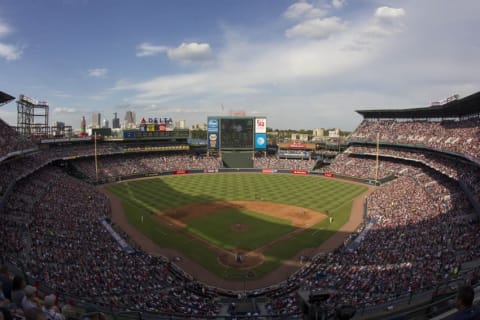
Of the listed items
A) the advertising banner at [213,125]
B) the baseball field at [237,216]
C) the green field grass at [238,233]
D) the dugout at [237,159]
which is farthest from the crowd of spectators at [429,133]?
the advertising banner at [213,125]

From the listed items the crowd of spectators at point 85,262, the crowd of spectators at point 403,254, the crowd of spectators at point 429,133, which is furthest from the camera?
the crowd of spectators at point 429,133

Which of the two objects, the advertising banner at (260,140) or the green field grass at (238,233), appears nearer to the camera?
the green field grass at (238,233)

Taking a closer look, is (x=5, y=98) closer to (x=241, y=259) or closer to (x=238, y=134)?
(x=241, y=259)

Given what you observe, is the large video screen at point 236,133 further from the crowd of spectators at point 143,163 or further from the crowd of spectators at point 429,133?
the crowd of spectators at point 429,133

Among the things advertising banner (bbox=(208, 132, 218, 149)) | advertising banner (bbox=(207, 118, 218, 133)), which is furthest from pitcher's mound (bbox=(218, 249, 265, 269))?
advertising banner (bbox=(207, 118, 218, 133))

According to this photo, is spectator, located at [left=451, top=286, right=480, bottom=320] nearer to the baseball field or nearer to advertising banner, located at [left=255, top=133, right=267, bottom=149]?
the baseball field

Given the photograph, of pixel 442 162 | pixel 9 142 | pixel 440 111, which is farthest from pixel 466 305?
pixel 440 111

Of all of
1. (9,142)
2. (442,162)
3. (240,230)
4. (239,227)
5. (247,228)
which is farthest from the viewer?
(442,162)

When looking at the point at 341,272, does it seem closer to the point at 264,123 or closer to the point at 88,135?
the point at 264,123
